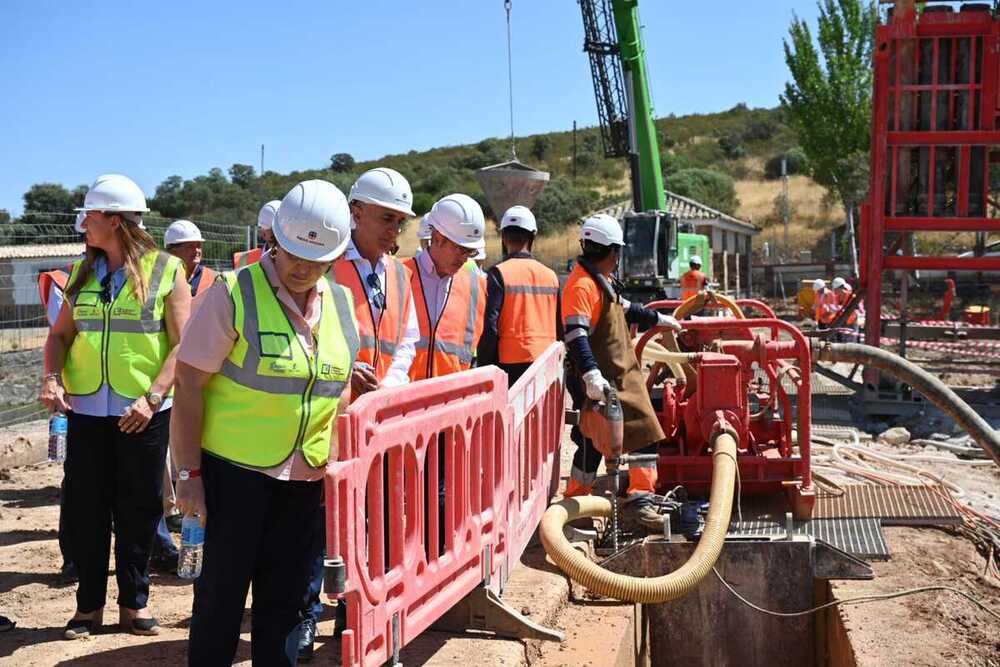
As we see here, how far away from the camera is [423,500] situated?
380cm

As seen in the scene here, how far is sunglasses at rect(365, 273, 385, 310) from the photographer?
4223 millimetres

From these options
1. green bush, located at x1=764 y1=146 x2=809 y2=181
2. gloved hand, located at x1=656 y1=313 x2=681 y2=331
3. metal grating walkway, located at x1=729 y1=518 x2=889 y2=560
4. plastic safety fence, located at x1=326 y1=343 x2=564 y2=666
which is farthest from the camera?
green bush, located at x1=764 y1=146 x2=809 y2=181

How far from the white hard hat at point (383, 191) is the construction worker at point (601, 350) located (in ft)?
6.85

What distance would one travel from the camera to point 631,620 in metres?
5.46

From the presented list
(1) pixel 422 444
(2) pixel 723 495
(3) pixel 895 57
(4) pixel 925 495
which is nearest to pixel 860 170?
(3) pixel 895 57

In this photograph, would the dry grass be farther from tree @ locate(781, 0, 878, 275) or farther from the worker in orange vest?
the worker in orange vest

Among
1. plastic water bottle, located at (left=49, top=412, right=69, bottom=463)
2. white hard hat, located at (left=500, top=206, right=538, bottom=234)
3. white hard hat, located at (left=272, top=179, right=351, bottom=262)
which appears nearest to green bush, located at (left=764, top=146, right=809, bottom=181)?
white hard hat, located at (left=500, top=206, right=538, bottom=234)

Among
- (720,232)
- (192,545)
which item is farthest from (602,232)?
(720,232)

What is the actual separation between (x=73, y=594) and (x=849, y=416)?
31.8ft

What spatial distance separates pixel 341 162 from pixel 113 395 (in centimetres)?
7698

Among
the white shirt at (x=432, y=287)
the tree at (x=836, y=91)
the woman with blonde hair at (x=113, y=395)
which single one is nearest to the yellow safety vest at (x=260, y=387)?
the woman with blonde hair at (x=113, y=395)

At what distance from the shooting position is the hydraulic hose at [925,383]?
611cm

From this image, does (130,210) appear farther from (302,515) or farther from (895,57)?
(895,57)

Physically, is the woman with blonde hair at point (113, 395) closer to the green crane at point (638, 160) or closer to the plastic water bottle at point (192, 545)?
the plastic water bottle at point (192, 545)
